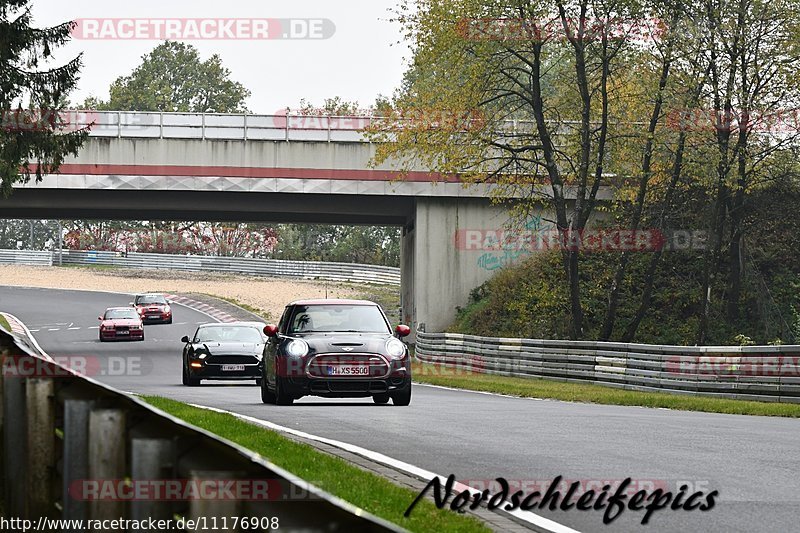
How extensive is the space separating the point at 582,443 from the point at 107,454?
978 cm

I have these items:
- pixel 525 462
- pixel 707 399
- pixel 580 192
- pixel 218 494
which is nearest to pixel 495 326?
pixel 580 192

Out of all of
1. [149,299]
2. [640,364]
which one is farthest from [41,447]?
[149,299]

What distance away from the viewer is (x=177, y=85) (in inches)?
4985

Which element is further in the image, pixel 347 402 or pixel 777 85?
pixel 777 85

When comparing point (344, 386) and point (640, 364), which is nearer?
point (344, 386)

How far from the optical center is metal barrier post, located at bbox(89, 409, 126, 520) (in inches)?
169

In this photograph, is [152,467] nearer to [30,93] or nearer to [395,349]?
[395,349]

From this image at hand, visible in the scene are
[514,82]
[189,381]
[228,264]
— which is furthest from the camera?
[228,264]

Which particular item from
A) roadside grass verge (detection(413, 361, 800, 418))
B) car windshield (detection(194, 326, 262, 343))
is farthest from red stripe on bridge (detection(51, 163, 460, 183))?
car windshield (detection(194, 326, 262, 343))

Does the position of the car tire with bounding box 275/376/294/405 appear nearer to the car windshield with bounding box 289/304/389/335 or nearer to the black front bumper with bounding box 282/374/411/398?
the black front bumper with bounding box 282/374/411/398

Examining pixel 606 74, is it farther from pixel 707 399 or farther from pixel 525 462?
pixel 525 462

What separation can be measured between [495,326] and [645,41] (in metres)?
10.7

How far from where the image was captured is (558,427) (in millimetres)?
15969

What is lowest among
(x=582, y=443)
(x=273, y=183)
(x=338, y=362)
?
(x=582, y=443)
